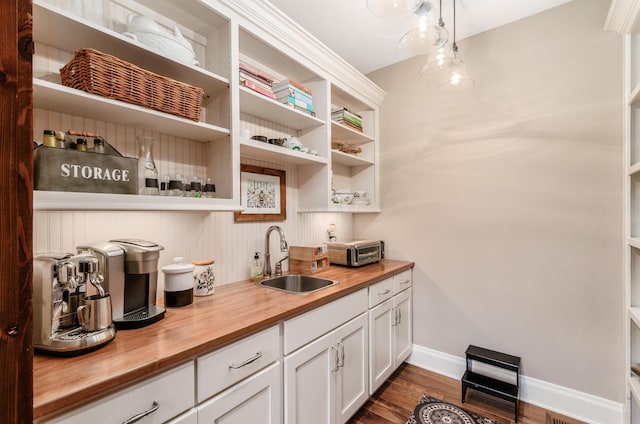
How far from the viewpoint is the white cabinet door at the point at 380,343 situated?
1.93 metres

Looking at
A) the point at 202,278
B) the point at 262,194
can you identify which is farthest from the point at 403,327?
the point at 202,278

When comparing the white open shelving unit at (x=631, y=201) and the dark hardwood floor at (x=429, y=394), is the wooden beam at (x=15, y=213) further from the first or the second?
the white open shelving unit at (x=631, y=201)

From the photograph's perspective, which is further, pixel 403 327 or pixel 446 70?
pixel 403 327

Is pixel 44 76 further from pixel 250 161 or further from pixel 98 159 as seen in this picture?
pixel 250 161

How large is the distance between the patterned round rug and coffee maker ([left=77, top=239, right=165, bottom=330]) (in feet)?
5.54

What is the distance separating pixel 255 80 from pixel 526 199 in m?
2.00

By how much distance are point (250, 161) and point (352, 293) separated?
109 centimetres

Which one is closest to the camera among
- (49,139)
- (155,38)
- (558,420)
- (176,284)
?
(49,139)

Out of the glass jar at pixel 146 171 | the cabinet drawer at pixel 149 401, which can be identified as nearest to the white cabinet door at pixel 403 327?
the cabinet drawer at pixel 149 401

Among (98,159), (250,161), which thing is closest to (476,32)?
(250,161)

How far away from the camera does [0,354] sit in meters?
0.45

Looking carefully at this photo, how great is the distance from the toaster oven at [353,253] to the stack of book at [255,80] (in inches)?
48.0

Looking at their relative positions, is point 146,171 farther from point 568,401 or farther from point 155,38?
point 568,401

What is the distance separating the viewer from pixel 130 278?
1128 millimetres
